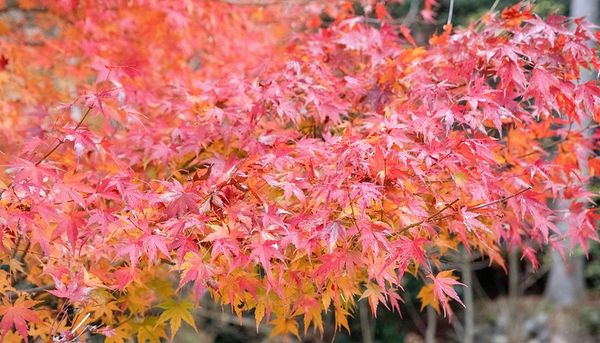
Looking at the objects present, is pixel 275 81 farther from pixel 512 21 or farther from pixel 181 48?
pixel 181 48

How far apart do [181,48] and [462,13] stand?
17.0ft

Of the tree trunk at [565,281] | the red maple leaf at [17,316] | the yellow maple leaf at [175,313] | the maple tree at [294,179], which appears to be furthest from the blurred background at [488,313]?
the red maple leaf at [17,316]

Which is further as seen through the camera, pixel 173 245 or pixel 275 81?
pixel 275 81

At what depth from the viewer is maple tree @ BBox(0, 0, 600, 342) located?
2.40 metres

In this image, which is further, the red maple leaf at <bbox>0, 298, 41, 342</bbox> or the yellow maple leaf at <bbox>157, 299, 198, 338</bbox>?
the yellow maple leaf at <bbox>157, 299, 198, 338</bbox>

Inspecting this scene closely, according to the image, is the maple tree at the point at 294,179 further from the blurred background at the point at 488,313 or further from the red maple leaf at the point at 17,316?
the blurred background at the point at 488,313

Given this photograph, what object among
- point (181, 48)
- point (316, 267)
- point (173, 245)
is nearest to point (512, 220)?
point (316, 267)

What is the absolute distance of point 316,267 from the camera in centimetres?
256

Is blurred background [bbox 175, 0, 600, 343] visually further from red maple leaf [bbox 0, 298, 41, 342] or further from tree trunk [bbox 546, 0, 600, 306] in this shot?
red maple leaf [bbox 0, 298, 41, 342]

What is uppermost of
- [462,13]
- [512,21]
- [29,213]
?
[512,21]

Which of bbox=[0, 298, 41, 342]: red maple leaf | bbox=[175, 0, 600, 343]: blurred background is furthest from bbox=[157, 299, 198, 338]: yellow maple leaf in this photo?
bbox=[175, 0, 600, 343]: blurred background

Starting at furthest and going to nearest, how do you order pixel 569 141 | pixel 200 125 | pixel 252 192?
pixel 569 141 → pixel 200 125 → pixel 252 192

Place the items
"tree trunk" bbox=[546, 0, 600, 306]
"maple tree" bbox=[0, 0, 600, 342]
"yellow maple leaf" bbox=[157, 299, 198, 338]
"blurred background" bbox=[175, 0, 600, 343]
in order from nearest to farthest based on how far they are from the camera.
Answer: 1. "maple tree" bbox=[0, 0, 600, 342]
2. "yellow maple leaf" bbox=[157, 299, 198, 338]
3. "blurred background" bbox=[175, 0, 600, 343]
4. "tree trunk" bbox=[546, 0, 600, 306]

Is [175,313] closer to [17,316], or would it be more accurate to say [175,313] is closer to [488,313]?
[17,316]
